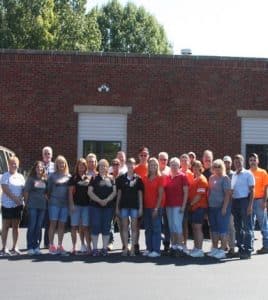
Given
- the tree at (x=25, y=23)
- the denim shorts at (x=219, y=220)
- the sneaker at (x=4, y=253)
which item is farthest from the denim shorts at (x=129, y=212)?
the tree at (x=25, y=23)

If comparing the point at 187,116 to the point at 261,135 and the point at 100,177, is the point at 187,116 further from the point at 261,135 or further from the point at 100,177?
the point at 100,177

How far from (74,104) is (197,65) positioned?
444 centimetres

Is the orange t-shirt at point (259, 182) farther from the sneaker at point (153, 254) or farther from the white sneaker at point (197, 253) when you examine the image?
the sneaker at point (153, 254)

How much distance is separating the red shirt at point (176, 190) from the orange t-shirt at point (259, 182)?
5.88 feet

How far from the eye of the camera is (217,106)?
22.2 metres

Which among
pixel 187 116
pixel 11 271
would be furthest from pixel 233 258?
pixel 187 116

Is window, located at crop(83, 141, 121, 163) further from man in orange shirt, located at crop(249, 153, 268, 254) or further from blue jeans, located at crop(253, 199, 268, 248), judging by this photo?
blue jeans, located at crop(253, 199, 268, 248)

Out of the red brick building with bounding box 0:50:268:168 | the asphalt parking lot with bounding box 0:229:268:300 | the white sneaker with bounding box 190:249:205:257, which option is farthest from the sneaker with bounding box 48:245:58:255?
the red brick building with bounding box 0:50:268:168

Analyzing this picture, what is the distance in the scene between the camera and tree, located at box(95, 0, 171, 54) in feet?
179

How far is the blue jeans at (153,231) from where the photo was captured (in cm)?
1154

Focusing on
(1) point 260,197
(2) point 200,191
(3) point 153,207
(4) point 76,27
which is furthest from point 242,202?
(4) point 76,27

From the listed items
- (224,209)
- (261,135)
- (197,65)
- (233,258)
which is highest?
(197,65)

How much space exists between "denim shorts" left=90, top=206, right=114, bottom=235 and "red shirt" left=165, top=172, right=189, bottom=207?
1108mm

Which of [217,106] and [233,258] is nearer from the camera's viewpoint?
[233,258]
